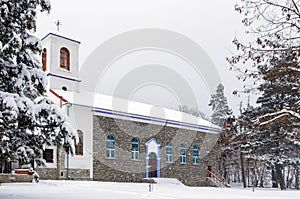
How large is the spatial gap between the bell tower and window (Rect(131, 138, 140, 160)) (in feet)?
18.5

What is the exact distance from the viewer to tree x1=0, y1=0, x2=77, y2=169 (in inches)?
291

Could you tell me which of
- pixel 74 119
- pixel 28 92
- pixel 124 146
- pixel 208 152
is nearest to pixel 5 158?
pixel 28 92

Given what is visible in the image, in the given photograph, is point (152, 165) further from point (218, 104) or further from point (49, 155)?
point (218, 104)

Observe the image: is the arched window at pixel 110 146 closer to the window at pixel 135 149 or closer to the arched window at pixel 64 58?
the window at pixel 135 149

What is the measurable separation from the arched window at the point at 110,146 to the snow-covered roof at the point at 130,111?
1.52m

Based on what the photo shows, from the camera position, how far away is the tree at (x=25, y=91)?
291 inches

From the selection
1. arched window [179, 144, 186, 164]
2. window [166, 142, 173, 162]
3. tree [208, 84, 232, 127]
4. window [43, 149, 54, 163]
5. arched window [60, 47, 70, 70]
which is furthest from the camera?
tree [208, 84, 232, 127]

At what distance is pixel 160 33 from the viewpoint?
111 feet

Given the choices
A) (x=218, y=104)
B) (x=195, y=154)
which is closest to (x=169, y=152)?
(x=195, y=154)

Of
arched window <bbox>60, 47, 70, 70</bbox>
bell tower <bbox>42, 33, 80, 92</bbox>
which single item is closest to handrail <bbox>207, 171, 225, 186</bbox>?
bell tower <bbox>42, 33, 80, 92</bbox>

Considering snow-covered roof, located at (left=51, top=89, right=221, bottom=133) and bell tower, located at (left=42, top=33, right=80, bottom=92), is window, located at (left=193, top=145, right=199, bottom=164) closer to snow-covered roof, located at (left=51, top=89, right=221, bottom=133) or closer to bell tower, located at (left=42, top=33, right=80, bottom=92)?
snow-covered roof, located at (left=51, top=89, right=221, bottom=133)

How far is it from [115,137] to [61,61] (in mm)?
6796

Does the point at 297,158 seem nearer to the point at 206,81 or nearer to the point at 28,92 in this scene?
the point at 206,81

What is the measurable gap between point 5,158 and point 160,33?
27271mm
